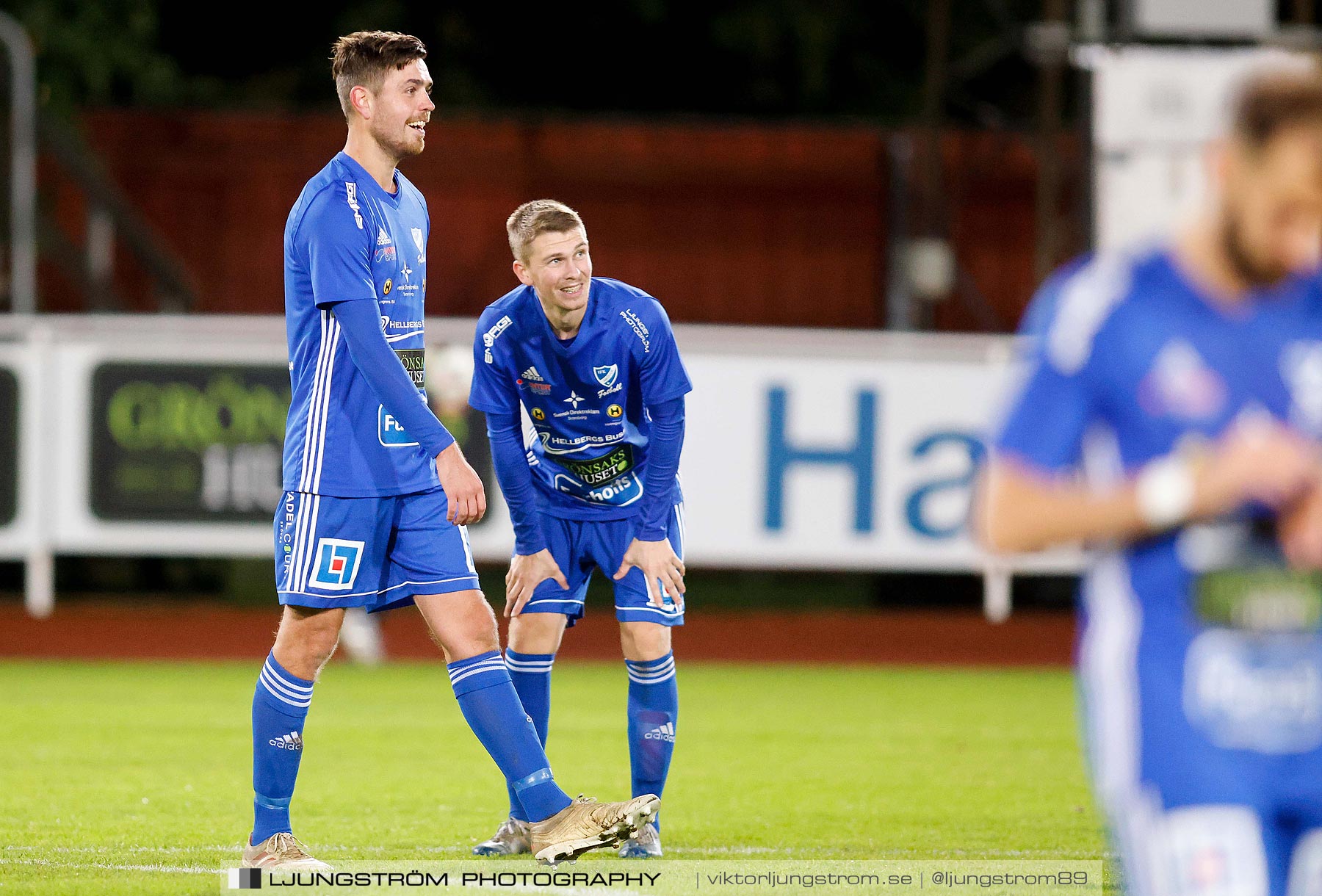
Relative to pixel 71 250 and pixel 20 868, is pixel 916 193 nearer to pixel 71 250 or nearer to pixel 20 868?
pixel 71 250

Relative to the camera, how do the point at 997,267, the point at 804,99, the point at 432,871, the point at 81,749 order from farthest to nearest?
the point at 804,99 → the point at 997,267 → the point at 81,749 → the point at 432,871

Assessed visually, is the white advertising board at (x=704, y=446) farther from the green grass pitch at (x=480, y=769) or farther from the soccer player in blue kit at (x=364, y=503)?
the soccer player in blue kit at (x=364, y=503)

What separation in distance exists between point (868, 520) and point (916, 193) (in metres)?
9.80

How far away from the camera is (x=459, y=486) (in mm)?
5000

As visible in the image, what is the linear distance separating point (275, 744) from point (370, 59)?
78.5 inches

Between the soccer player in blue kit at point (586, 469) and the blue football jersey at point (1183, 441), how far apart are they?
2990 mm

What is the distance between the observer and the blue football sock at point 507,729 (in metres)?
5.23

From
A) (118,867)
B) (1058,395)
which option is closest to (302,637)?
(118,867)

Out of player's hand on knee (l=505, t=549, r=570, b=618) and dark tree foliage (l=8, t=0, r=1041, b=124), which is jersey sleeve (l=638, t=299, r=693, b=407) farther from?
dark tree foliage (l=8, t=0, r=1041, b=124)

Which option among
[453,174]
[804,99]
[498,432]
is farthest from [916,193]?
[498,432]

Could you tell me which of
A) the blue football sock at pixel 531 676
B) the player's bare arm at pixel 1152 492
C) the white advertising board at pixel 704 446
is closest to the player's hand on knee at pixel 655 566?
the blue football sock at pixel 531 676

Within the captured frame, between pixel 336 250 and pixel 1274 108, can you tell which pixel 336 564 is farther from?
pixel 1274 108

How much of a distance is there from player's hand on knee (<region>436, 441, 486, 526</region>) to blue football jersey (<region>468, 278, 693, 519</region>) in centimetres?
82

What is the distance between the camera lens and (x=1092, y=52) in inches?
598
